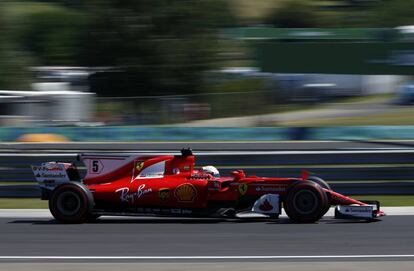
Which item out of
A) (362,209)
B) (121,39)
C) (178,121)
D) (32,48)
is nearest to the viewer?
(362,209)

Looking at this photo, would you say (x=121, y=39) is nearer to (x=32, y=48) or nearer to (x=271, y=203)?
(x=32, y=48)

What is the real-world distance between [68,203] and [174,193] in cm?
132

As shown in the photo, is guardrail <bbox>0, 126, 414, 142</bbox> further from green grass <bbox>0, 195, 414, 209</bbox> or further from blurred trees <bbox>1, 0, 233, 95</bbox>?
blurred trees <bbox>1, 0, 233, 95</bbox>

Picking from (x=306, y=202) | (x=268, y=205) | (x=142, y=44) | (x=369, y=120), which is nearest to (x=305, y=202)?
(x=306, y=202)

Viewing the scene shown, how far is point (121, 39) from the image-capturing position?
1679 inches

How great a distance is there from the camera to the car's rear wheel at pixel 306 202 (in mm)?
9633

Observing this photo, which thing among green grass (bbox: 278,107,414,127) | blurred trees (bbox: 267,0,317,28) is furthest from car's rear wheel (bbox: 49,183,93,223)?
blurred trees (bbox: 267,0,317,28)

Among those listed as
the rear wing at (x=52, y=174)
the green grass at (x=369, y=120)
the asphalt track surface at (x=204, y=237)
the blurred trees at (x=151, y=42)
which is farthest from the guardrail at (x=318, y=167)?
the blurred trees at (x=151, y=42)

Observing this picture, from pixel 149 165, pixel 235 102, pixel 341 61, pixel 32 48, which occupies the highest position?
pixel 32 48

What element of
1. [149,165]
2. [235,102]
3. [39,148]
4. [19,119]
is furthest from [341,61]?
[149,165]

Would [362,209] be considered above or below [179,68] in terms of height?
below

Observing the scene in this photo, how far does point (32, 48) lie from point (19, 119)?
41486mm

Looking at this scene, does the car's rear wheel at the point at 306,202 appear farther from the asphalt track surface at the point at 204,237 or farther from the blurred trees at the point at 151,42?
the blurred trees at the point at 151,42

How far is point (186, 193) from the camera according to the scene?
998 cm
